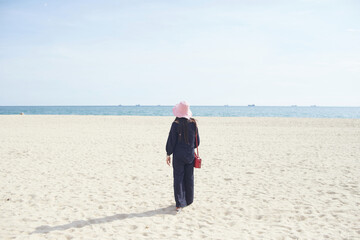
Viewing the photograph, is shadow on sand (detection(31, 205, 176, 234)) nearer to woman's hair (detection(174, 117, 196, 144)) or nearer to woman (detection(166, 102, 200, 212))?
woman (detection(166, 102, 200, 212))

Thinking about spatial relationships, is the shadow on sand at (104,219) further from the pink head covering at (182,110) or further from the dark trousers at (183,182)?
the pink head covering at (182,110)

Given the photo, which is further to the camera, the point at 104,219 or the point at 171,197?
the point at 171,197

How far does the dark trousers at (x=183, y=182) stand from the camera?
4.73 meters

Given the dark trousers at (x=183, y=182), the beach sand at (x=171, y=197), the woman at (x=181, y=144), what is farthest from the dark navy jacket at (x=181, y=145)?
the beach sand at (x=171, y=197)

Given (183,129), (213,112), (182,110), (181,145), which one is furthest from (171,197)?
(213,112)

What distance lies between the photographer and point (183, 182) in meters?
4.92

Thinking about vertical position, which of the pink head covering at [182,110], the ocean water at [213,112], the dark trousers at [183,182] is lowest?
the dark trousers at [183,182]

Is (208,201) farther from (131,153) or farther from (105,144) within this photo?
(105,144)

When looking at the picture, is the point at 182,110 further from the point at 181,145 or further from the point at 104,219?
the point at 104,219

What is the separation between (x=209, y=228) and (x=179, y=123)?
1.72 m

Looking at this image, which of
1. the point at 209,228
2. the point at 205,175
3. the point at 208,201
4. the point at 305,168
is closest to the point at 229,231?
the point at 209,228

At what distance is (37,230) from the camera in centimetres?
409

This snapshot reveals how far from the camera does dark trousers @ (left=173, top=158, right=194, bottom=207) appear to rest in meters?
4.73

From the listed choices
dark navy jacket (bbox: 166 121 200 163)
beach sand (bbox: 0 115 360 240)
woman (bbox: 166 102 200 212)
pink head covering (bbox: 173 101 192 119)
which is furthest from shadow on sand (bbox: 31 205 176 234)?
pink head covering (bbox: 173 101 192 119)
